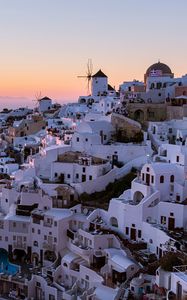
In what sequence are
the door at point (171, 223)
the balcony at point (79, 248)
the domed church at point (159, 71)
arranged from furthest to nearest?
1. the domed church at point (159, 71)
2. the door at point (171, 223)
3. the balcony at point (79, 248)

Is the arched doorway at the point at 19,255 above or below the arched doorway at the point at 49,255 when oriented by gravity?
below

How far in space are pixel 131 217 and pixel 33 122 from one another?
22653 millimetres

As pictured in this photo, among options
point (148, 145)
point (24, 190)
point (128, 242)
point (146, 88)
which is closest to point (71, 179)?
point (24, 190)

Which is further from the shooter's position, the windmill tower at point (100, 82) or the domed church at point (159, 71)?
the windmill tower at point (100, 82)

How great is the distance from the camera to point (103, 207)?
2892 centimetres

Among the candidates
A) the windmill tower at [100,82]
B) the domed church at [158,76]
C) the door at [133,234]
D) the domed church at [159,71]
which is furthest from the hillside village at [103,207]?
the windmill tower at [100,82]

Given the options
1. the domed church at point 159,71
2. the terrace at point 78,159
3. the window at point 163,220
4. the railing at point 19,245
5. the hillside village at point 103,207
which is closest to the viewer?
the hillside village at point 103,207

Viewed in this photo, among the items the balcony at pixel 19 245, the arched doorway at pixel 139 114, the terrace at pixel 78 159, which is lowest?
the balcony at pixel 19 245

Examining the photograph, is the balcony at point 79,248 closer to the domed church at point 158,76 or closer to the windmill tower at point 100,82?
the domed church at point 158,76

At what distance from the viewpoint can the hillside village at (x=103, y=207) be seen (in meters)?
23.2

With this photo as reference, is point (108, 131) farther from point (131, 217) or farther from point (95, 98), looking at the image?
point (95, 98)

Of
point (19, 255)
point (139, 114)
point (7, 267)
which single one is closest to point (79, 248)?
point (7, 267)

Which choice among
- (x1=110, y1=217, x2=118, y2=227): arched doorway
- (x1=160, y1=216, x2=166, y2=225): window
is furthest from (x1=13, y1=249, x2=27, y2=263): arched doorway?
(x1=160, y1=216, x2=166, y2=225): window

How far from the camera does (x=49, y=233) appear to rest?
2831 cm
